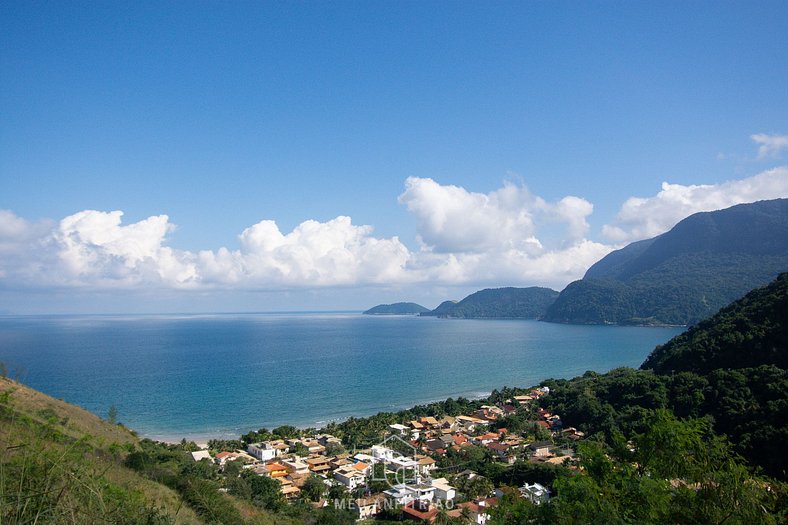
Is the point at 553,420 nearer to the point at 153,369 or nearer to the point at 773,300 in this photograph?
the point at 773,300

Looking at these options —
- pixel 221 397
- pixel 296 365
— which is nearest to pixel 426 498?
pixel 221 397

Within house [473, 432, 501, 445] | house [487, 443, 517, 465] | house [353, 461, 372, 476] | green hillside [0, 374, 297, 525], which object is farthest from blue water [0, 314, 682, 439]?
house [487, 443, 517, 465]

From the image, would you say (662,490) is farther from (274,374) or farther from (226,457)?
(274,374)

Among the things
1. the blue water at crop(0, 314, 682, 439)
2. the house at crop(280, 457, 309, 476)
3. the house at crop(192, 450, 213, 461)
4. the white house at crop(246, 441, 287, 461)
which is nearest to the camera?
the house at crop(280, 457, 309, 476)

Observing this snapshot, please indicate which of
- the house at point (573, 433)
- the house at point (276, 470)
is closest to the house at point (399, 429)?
Answer: the house at point (276, 470)

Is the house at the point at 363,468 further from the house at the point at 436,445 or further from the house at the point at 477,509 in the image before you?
the house at the point at 477,509

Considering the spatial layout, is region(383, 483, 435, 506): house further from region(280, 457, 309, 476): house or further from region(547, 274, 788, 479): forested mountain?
region(547, 274, 788, 479): forested mountain
